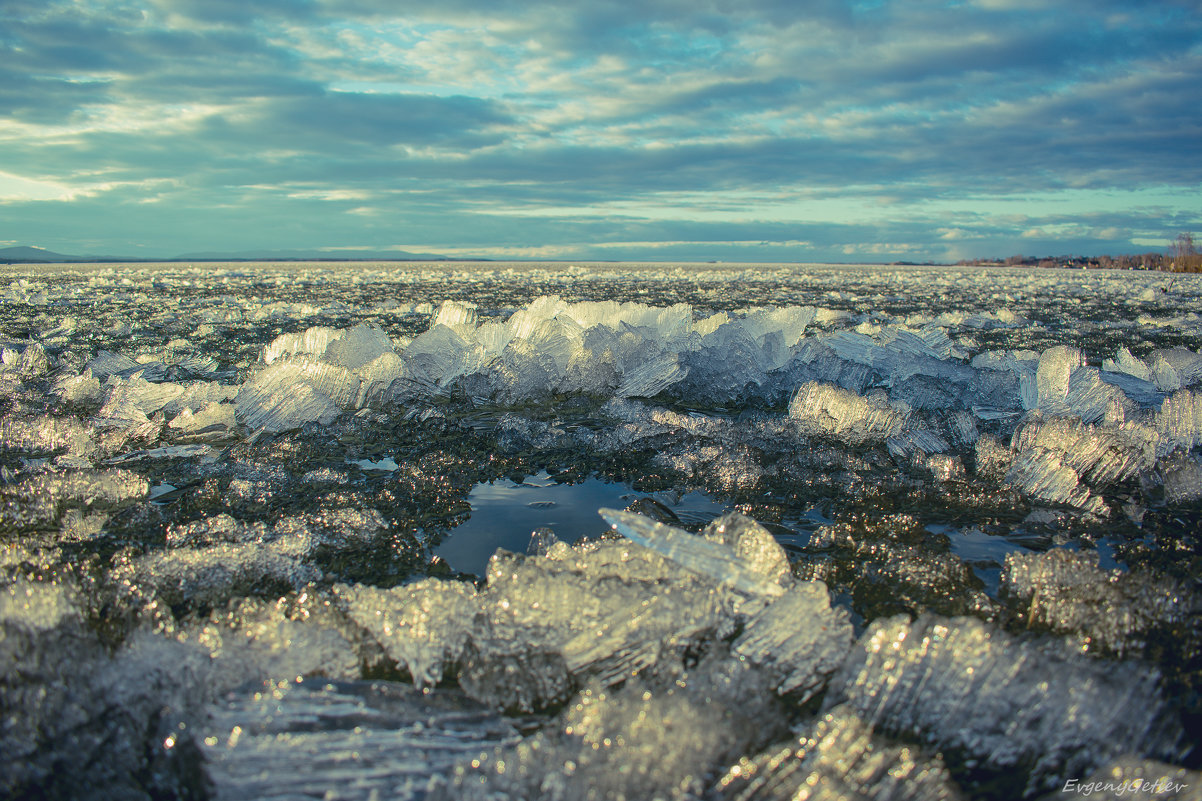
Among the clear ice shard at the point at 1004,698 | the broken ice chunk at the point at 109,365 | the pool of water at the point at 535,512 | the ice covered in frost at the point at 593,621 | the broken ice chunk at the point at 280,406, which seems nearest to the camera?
the clear ice shard at the point at 1004,698

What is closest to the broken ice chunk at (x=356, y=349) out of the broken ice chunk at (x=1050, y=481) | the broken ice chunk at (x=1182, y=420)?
the broken ice chunk at (x=1050, y=481)

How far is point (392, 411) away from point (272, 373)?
0.60m

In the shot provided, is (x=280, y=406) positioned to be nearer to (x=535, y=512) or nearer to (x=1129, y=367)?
(x=535, y=512)

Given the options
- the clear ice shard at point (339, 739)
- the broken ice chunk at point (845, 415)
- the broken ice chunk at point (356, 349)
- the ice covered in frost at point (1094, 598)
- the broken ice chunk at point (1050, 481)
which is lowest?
the clear ice shard at point (339, 739)

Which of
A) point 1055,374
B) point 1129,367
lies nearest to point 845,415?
point 1055,374

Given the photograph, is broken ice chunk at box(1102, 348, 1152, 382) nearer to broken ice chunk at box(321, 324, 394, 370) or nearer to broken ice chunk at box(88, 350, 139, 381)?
broken ice chunk at box(321, 324, 394, 370)

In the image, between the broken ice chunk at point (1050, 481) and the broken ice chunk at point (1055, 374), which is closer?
the broken ice chunk at point (1050, 481)

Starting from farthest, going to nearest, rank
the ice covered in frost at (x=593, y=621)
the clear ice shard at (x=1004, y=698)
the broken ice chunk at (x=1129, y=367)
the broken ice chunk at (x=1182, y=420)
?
1. the broken ice chunk at (x=1129, y=367)
2. the broken ice chunk at (x=1182, y=420)
3. the ice covered in frost at (x=593, y=621)
4. the clear ice shard at (x=1004, y=698)

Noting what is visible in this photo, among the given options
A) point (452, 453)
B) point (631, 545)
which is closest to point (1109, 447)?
point (631, 545)

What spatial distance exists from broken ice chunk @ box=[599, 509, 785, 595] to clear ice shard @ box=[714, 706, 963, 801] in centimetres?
39

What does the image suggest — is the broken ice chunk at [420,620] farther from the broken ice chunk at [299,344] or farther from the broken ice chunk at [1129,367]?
the broken ice chunk at [1129,367]

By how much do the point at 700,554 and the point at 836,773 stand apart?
0.56m

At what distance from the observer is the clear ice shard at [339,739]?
0.98 meters

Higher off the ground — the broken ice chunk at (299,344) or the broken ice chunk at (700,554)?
the broken ice chunk at (299,344)
